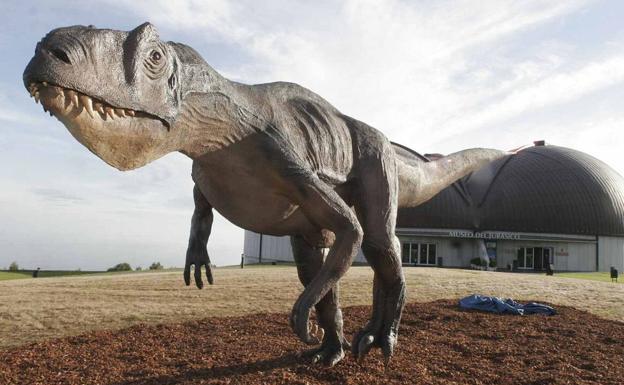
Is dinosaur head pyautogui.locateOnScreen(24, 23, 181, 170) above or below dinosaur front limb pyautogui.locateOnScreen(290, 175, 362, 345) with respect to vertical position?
above

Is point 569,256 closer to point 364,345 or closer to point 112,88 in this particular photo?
point 364,345

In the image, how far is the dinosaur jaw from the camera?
102 inches

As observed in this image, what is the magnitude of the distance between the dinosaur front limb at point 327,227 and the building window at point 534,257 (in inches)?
1386

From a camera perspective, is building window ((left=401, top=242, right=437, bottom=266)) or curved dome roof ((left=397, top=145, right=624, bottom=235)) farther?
building window ((left=401, top=242, right=437, bottom=266))

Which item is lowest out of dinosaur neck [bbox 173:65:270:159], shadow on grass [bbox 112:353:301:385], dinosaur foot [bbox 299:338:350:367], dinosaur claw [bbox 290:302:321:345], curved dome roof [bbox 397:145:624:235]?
shadow on grass [bbox 112:353:301:385]

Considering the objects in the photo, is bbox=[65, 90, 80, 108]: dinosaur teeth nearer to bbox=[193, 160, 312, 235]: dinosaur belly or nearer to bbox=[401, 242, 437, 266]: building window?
bbox=[193, 160, 312, 235]: dinosaur belly

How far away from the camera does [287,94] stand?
435 centimetres

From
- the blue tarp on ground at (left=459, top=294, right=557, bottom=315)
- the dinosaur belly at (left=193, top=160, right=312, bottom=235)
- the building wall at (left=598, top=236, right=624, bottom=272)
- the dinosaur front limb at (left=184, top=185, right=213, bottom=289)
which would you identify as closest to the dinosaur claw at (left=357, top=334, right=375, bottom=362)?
the dinosaur belly at (left=193, top=160, right=312, bottom=235)

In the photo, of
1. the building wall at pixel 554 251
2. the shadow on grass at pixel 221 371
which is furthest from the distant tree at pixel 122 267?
the shadow on grass at pixel 221 371

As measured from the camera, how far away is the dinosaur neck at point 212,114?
3342 mm

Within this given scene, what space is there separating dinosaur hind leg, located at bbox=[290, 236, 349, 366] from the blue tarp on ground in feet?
20.0

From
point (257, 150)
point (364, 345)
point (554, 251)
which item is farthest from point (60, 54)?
point (554, 251)

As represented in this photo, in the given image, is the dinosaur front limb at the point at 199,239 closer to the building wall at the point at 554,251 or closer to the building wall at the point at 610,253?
the building wall at the point at 554,251

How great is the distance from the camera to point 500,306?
35.6ft
